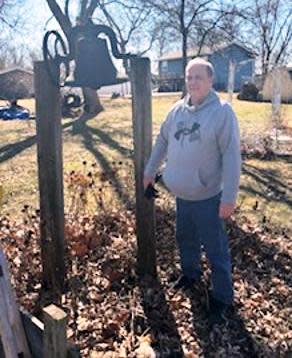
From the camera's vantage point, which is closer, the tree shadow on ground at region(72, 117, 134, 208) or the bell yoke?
the bell yoke

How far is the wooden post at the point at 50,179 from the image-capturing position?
11.1 ft

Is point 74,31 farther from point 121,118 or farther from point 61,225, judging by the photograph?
point 121,118

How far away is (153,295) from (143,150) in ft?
3.66

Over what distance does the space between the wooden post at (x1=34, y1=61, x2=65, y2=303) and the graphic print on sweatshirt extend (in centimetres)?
86

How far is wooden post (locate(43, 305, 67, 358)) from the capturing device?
2.14 m

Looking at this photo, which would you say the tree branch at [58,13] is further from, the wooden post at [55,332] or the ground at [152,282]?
the wooden post at [55,332]

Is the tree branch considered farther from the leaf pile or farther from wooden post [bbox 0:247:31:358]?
wooden post [bbox 0:247:31:358]

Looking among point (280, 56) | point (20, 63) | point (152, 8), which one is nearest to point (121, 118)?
point (152, 8)

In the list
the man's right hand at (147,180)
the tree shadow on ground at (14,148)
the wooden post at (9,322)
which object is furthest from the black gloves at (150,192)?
the tree shadow on ground at (14,148)

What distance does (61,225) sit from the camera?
12.0ft

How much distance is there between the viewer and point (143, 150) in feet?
12.0

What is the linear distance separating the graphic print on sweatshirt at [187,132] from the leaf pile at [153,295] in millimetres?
1268

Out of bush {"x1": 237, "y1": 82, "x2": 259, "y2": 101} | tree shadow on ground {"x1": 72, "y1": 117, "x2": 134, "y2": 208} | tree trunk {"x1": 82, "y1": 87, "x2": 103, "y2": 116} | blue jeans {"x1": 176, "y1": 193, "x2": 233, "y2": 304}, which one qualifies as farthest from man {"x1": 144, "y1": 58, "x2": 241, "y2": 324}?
bush {"x1": 237, "y1": 82, "x2": 259, "y2": 101}

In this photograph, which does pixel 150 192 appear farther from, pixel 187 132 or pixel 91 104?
pixel 91 104
